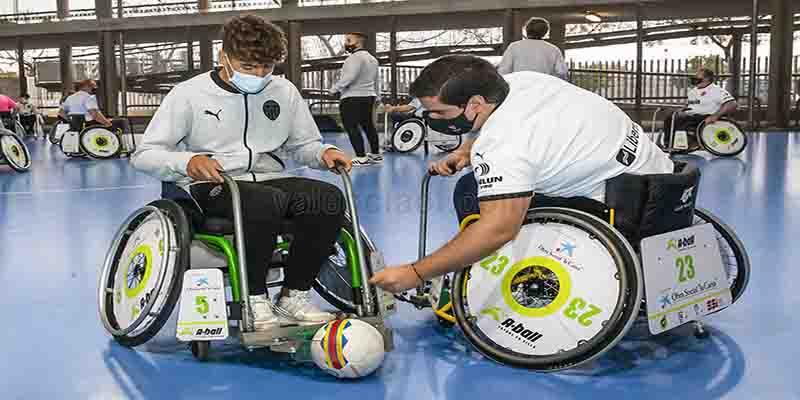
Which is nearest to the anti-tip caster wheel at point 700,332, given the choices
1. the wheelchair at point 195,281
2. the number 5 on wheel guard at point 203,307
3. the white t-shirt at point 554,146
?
the white t-shirt at point 554,146

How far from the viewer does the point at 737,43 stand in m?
15.2

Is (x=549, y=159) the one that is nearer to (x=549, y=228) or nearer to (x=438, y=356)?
(x=549, y=228)

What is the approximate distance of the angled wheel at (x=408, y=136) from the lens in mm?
10391

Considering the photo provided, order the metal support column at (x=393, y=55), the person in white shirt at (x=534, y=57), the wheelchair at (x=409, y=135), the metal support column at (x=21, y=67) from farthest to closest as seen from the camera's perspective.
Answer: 1. the metal support column at (x=21, y=67)
2. the metal support column at (x=393, y=55)
3. the wheelchair at (x=409, y=135)
4. the person in white shirt at (x=534, y=57)

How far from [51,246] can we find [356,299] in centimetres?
243

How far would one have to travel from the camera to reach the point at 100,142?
1048 cm

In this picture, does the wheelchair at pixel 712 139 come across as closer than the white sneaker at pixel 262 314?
No

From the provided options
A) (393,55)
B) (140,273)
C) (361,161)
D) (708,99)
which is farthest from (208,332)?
(393,55)

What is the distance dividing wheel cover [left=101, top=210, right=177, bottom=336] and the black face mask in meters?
0.80

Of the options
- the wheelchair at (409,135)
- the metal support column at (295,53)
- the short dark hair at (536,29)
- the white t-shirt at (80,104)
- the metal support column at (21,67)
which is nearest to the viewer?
the short dark hair at (536,29)

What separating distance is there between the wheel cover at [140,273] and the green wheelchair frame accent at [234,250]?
13 centimetres

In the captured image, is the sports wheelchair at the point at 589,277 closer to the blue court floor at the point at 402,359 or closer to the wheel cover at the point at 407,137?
the blue court floor at the point at 402,359

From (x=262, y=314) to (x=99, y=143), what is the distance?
872cm

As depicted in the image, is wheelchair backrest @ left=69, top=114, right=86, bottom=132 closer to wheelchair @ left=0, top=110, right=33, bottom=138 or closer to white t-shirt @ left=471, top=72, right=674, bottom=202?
wheelchair @ left=0, top=110, right=33, bottom=138
